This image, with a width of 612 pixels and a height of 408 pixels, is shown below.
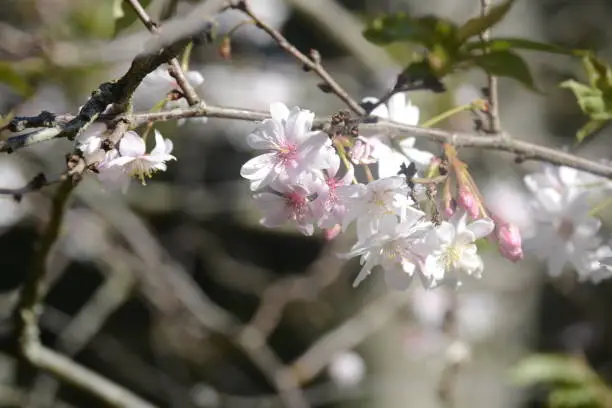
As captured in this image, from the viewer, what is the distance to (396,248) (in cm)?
92

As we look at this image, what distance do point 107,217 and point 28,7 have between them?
1.13 metres

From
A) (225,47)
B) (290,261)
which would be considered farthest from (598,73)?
(290,261)

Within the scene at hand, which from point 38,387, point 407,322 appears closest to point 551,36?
point 407,322

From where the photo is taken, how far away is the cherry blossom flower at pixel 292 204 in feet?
2.88

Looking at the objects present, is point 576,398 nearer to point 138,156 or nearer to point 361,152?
point 361,152

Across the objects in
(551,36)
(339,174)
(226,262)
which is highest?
(551,36)

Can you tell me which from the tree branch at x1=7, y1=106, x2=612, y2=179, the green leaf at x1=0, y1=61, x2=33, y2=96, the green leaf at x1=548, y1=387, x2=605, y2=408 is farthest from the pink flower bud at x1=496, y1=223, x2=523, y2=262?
the green leaf at x1=548, y1=387, x2=605, y2=408

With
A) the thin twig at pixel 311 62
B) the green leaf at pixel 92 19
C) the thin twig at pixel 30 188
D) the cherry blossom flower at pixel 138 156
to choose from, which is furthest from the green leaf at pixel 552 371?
the green leaf at pixel 92 19

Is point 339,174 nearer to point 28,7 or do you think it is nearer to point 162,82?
Answer: point 162,82

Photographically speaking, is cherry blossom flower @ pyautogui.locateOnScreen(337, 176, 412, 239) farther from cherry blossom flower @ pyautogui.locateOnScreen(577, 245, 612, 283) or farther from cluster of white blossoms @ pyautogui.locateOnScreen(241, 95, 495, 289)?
cherry blossom flower @ pyautogui.locateOnScreen(577, 245, 612, 283)

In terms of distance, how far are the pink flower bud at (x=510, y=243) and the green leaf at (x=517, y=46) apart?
0.24 meters

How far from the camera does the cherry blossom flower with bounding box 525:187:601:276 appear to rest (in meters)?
1.13

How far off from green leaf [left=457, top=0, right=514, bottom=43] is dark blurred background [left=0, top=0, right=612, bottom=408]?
3.74ft

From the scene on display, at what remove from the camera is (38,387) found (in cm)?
247
